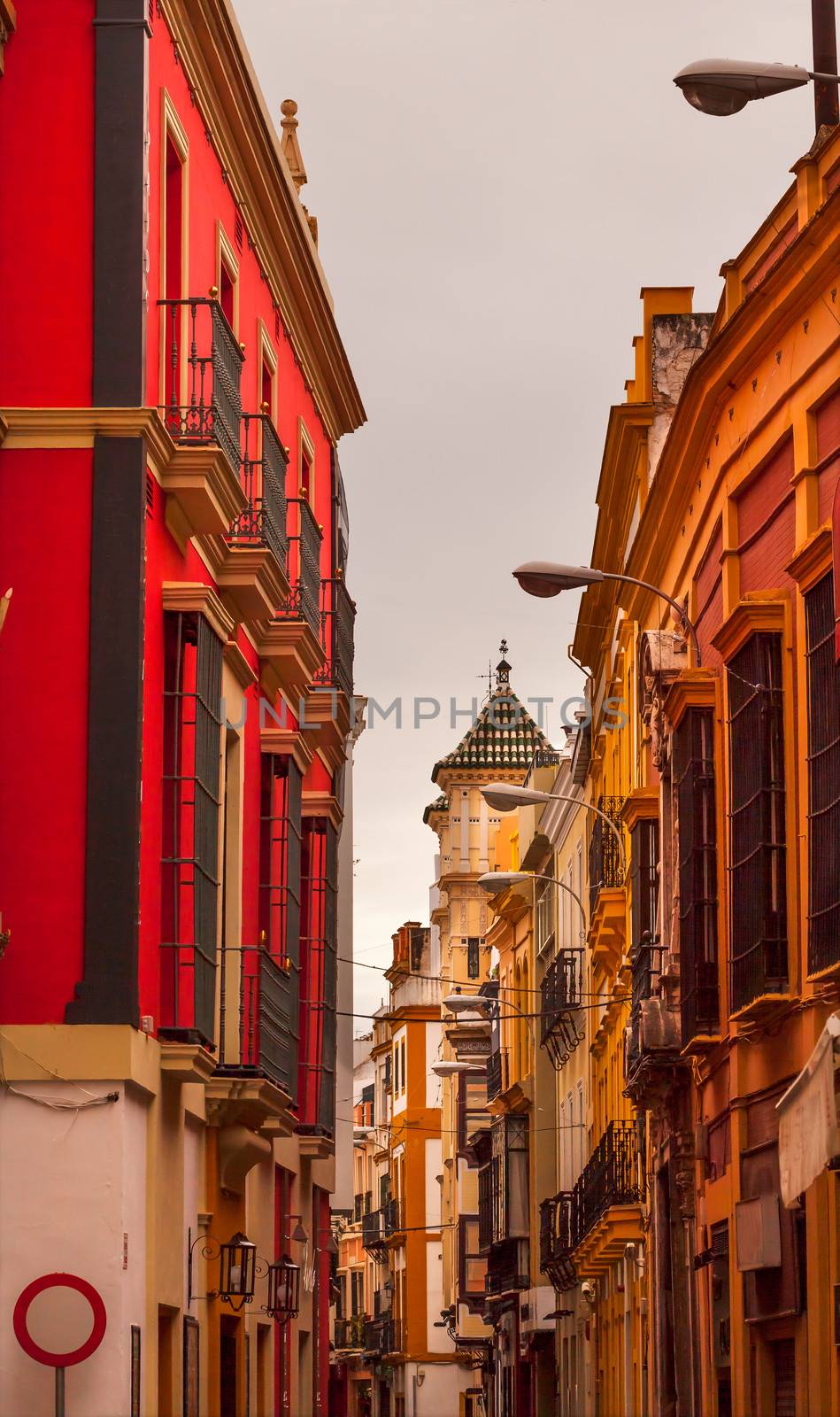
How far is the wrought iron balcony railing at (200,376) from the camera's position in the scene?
619 inches

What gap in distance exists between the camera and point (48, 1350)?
1320 centimetres

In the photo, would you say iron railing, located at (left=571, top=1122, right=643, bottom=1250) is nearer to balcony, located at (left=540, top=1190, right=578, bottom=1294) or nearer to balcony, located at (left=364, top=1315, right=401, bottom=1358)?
balcony, located at (left=540, top=1190, right=578, bottom=1294)

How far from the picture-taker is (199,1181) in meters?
17.2

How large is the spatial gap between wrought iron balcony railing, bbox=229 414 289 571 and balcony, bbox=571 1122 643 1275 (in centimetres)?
1195

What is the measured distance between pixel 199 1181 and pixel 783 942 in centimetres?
444

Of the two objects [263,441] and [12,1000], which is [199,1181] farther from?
[263,441]

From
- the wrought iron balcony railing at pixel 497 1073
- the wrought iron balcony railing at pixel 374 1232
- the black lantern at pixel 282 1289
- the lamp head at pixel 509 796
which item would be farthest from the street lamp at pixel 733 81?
the wrought iron balcony railing at pixel 374 1232

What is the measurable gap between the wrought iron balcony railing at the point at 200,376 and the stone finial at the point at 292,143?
858 cm

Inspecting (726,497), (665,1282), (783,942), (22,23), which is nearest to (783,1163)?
(783,942)

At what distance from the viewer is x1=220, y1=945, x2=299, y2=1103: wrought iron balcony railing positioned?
17.8 meters

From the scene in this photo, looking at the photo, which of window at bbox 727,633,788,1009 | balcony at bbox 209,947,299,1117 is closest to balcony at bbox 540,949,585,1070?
balcony at bbox 209,947,299,1117

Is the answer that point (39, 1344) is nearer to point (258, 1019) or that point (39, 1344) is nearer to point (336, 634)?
point (258, 1019)

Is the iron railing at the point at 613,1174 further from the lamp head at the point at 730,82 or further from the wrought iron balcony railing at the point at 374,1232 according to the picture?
the wrought iron balcony railing at the point at 374,1232

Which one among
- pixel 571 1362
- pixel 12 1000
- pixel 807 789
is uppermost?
pixel 807 789
